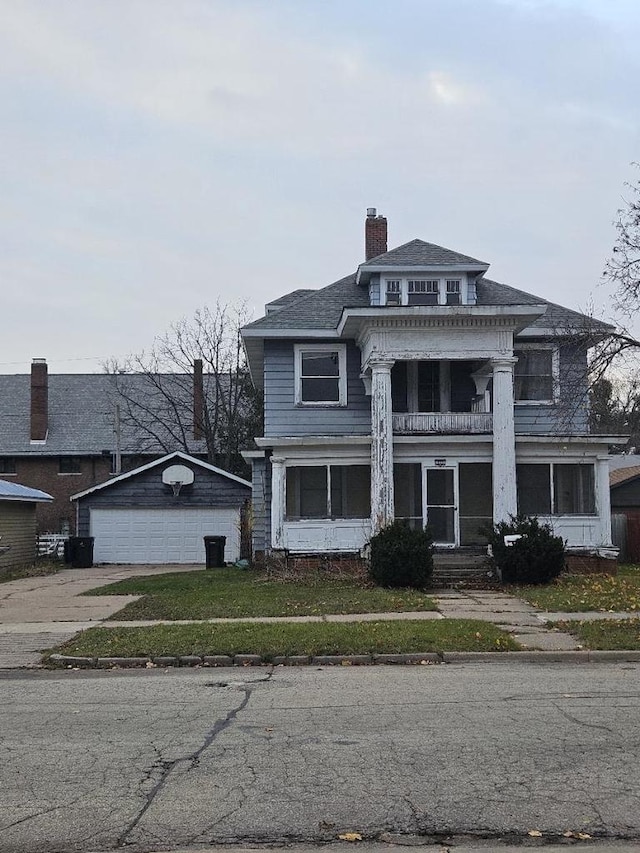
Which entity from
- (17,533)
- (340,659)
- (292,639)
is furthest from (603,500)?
(17,533)

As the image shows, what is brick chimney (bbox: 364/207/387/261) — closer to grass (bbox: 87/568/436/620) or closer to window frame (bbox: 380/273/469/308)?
window frame (bbox: 380/273/469/308)

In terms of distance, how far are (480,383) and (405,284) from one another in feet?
11.4

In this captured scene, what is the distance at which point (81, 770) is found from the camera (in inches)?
271

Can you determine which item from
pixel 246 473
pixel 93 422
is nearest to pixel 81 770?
pixel 246 473

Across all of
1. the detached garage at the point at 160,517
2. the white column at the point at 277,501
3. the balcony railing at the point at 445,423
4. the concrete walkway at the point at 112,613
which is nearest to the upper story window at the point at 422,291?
the balcony railing at the point at 445,423

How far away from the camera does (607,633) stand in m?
13.5

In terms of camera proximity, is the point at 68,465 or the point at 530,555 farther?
the point at 68,465

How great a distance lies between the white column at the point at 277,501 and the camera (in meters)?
24.1

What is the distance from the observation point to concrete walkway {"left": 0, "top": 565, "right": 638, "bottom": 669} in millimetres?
13219

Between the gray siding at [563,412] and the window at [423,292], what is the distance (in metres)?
3.77

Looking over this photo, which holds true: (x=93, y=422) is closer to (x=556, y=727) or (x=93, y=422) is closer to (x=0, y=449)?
(x=0, y=449)

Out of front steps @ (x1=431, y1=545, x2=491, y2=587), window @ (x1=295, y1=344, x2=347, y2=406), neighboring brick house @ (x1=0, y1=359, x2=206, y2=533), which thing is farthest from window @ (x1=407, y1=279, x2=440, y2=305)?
neighboring brick house @ (x1=0, y1=359, x2=206, y2=533)

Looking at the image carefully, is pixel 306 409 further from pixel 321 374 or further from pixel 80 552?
pixel 80 552

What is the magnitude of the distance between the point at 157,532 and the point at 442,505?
12.8 m
